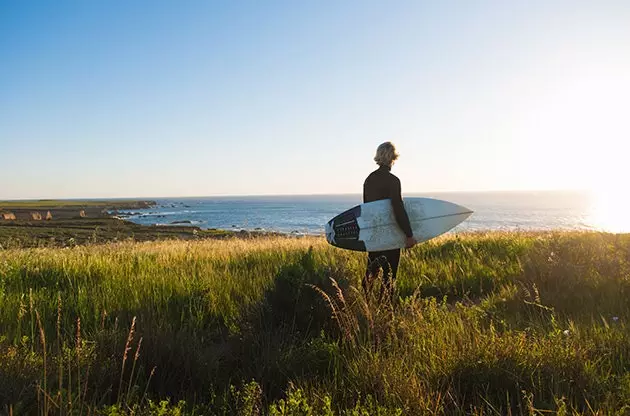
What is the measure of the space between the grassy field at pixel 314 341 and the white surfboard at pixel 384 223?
2.99 feet

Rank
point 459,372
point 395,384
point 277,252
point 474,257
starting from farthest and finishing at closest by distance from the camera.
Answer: point 277,252 → point 474,257 → point 459,372 → point 395,384

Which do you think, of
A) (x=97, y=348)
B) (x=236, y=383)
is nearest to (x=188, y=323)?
(x=97, y=348)

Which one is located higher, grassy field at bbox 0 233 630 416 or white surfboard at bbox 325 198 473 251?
white surfboard at bbox 325 198 473 251

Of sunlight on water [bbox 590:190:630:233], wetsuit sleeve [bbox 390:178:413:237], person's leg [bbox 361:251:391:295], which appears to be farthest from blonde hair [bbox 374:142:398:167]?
sunlight on water [bbox 590:190:630:233]

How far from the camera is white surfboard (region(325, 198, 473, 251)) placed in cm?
622

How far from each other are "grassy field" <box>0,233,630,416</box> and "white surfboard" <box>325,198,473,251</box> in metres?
→ 0.91

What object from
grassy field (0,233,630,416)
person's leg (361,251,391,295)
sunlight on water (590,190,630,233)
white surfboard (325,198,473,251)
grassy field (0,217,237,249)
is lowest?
sunlight on water (590,190,630,233)

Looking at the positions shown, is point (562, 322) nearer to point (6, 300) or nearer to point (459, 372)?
point (459, 372)

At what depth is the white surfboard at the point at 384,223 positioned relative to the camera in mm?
6222

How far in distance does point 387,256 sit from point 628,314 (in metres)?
2.96

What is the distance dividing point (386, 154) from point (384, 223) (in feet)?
4.11

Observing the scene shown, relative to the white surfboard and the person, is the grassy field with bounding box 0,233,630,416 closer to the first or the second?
the person

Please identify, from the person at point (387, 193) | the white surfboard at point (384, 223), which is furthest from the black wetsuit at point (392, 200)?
the white surfboard at point (384, 223)

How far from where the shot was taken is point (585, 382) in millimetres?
2762
